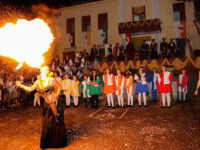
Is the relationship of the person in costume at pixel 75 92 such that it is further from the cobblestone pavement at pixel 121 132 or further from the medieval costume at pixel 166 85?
the medieval costume at pixel 166 85

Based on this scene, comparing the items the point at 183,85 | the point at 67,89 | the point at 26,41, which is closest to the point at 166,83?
the point at 183,85

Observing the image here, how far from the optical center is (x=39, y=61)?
5.38 m

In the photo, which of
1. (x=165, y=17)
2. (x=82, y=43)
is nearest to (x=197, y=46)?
(x=165, y=17)

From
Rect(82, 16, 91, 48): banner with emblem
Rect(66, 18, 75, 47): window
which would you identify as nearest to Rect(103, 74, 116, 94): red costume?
Rect(82, 16, 91, 48): banner with emblem

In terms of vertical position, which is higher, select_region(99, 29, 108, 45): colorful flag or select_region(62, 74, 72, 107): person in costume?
select_region(99, 29, 108, 45): colorful flag

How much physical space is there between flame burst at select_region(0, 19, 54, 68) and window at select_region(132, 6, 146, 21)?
17.4 m

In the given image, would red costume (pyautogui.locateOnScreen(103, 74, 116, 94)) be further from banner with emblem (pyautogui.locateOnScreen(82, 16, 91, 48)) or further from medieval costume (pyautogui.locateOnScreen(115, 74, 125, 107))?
banner with emblem (pyautogui.locateOnScreen(82, 16, 91, 48))

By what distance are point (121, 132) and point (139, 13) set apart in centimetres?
1857

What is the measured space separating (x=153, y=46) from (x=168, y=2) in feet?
25.7

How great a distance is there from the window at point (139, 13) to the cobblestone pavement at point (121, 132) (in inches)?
636

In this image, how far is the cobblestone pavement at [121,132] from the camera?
4395mm

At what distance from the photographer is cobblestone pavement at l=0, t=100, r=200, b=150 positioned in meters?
4.39

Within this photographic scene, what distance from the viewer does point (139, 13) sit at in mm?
20703

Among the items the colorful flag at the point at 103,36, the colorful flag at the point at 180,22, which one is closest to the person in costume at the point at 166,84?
the colorful flag at the point at 180,22
